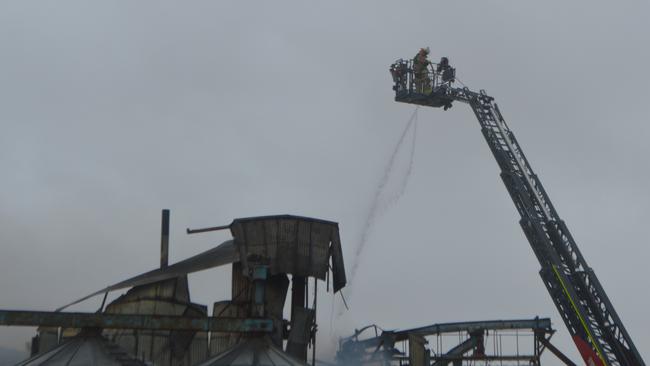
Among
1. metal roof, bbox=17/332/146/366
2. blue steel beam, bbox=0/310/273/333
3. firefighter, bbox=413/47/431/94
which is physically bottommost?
metal roof, bbox=17/332/146/366

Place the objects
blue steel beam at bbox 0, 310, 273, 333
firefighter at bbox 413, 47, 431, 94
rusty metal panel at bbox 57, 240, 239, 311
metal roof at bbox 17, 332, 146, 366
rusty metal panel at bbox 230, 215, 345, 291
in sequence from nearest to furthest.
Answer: blue steel beam at bbox 0, 310, 273, 333
metal roof at bbox 17, 332, 146, 366
rusty metal panel at bbox 230, 215, 345, 291
rusty metal panel at bbox 57, 240, 239, 311
firefighter at bbox 413, 47, 431, 94

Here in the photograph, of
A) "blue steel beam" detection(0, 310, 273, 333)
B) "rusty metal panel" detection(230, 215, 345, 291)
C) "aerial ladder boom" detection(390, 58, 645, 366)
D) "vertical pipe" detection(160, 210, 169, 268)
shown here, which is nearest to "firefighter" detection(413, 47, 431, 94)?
"aerial ladder boom" detection(390, 58, 645, 366)

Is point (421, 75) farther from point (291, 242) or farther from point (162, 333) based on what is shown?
point (162, 333)

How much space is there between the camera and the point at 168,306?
41.3 meters

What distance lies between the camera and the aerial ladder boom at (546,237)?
37500 millimetres

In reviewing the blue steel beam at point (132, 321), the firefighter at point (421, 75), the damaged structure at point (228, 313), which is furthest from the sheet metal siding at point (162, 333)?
the firefighter at point (421, 75)

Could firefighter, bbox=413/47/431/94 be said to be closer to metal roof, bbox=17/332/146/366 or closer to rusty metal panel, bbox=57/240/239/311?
rusty metal panel, bbox=57/240/239/311

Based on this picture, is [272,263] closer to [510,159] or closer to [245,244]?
[245,244]

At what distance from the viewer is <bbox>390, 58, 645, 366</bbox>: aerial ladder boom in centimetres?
3750

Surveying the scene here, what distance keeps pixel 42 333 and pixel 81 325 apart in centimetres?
2300

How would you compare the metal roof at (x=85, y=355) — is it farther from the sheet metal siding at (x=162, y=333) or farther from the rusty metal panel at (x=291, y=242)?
the sheet metal siding at (x=162, y=333)

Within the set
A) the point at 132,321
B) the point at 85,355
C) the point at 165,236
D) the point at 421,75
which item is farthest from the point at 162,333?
the point at 421,75

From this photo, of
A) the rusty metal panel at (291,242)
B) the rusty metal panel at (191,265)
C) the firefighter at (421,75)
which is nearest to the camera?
the rusty metal panel at (291,242)

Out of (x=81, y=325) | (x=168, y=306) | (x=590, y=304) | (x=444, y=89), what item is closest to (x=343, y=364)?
(x=168, y=306)
